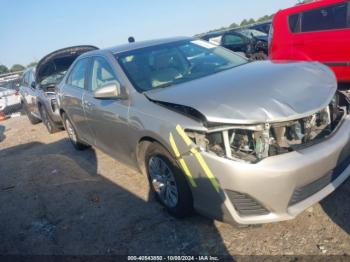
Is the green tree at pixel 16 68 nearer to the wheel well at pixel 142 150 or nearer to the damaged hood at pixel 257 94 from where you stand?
the wheel well at pixel 142 150

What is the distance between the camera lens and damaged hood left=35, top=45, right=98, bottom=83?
8492mm

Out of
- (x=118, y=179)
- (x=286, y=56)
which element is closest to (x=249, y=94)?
(x=118, y=179)

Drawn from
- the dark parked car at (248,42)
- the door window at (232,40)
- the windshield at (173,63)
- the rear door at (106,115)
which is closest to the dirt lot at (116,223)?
the rear door at (106,115)

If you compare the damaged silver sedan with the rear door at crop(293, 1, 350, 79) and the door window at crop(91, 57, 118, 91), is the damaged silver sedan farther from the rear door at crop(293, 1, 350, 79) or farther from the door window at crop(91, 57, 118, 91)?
the rear door at crop(293, 1, 350, 79)

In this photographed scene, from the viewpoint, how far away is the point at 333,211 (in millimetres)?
3254

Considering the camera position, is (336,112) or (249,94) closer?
(249,94)

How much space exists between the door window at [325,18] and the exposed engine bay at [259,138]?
12.8 feet

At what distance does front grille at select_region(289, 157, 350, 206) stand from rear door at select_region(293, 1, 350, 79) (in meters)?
3.57

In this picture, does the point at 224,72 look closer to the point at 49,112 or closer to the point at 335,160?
the point at 335,160

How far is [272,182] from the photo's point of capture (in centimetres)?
263

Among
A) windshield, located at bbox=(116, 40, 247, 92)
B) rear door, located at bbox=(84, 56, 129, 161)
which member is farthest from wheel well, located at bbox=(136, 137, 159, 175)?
windshield, located at bbox=(116, 40, 247, 92)

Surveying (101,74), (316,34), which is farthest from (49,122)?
(316,34)

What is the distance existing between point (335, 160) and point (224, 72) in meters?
1.48

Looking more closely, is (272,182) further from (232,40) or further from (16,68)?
(16,68)
